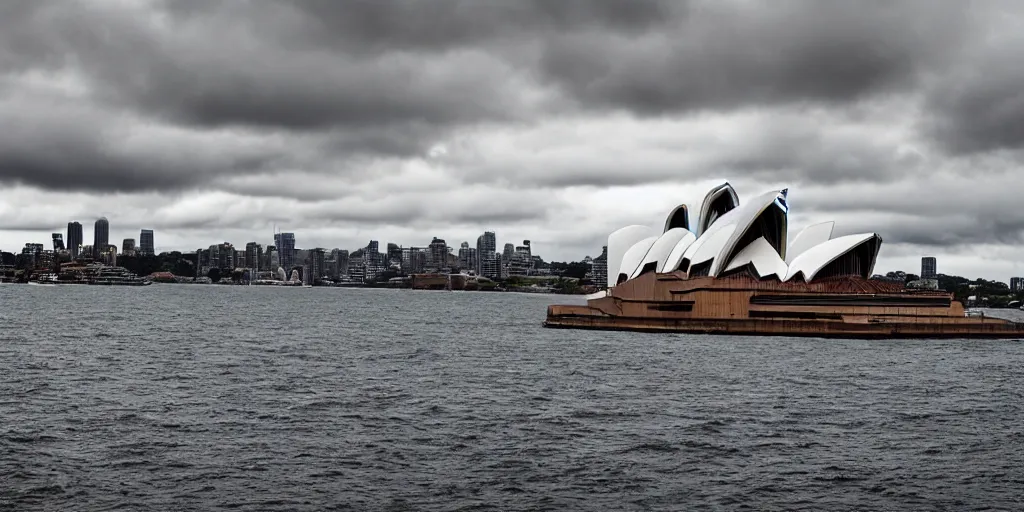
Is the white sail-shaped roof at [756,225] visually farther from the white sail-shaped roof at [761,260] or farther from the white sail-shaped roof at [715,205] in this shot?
the white sail-shaped roof at [715,205]

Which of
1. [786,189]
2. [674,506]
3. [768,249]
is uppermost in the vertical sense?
[786,189]

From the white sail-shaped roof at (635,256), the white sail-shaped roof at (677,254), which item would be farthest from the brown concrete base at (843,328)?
the white sail-shaped roof at (635,256)

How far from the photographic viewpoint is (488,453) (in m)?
25.1

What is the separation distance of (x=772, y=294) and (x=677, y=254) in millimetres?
18221

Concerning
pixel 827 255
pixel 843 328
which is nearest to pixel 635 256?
pixel 827 255

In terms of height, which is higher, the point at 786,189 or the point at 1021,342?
the point at 786,189

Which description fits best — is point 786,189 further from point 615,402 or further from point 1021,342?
point 615,402

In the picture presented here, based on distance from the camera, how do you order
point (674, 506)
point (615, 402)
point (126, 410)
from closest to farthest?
point (674, 506)
point (126, 410)
point (615, 402)

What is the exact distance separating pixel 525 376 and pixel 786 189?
167ft

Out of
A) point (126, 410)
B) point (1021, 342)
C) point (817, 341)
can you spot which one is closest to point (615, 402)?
point (126, 410)

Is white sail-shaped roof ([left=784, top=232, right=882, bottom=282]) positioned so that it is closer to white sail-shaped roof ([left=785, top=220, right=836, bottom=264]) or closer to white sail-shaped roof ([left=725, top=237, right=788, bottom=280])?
white sail-shaped roof ([left=725, top=237, right=788, bottom=280])

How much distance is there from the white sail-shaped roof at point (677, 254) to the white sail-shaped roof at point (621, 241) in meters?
13.2

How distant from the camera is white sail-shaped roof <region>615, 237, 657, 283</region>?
99938 millimetres

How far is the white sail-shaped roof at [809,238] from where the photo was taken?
89.7m
